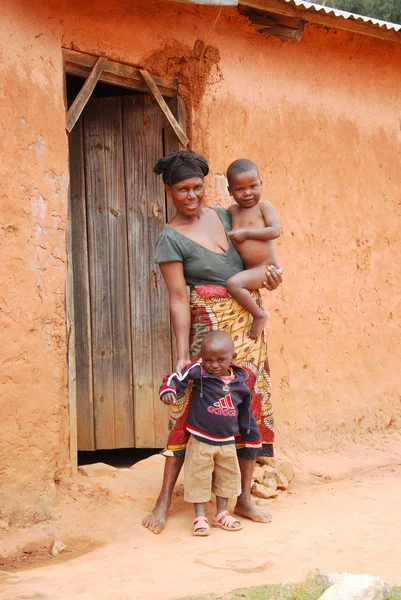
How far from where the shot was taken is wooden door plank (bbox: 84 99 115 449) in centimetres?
579

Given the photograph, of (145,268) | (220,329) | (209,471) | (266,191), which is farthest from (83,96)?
(209,471)

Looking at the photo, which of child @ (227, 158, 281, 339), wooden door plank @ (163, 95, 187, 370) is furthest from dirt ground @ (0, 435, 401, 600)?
child @ (227, 158, 281, 339)

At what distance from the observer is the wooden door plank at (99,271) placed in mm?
5785

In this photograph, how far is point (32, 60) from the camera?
15.5 ft

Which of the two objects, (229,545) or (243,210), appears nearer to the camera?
(229,545)

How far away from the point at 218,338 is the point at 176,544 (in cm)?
106

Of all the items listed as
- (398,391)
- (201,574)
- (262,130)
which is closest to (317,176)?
(262,130)

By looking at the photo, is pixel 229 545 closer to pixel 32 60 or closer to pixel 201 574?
pixel 201 574

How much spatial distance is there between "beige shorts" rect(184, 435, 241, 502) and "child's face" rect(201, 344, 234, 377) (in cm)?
39

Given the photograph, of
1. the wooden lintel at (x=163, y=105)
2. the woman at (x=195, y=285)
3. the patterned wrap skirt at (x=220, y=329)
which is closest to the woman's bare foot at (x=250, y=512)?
the woman at (x=195, y=285)

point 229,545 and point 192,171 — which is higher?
point 192,171

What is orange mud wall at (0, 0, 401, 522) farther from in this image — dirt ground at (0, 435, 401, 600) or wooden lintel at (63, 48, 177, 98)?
dirt ground at (0, 435, 401, 600)

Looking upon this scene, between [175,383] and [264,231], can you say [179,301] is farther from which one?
[264,231]

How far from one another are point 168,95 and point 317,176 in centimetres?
138
